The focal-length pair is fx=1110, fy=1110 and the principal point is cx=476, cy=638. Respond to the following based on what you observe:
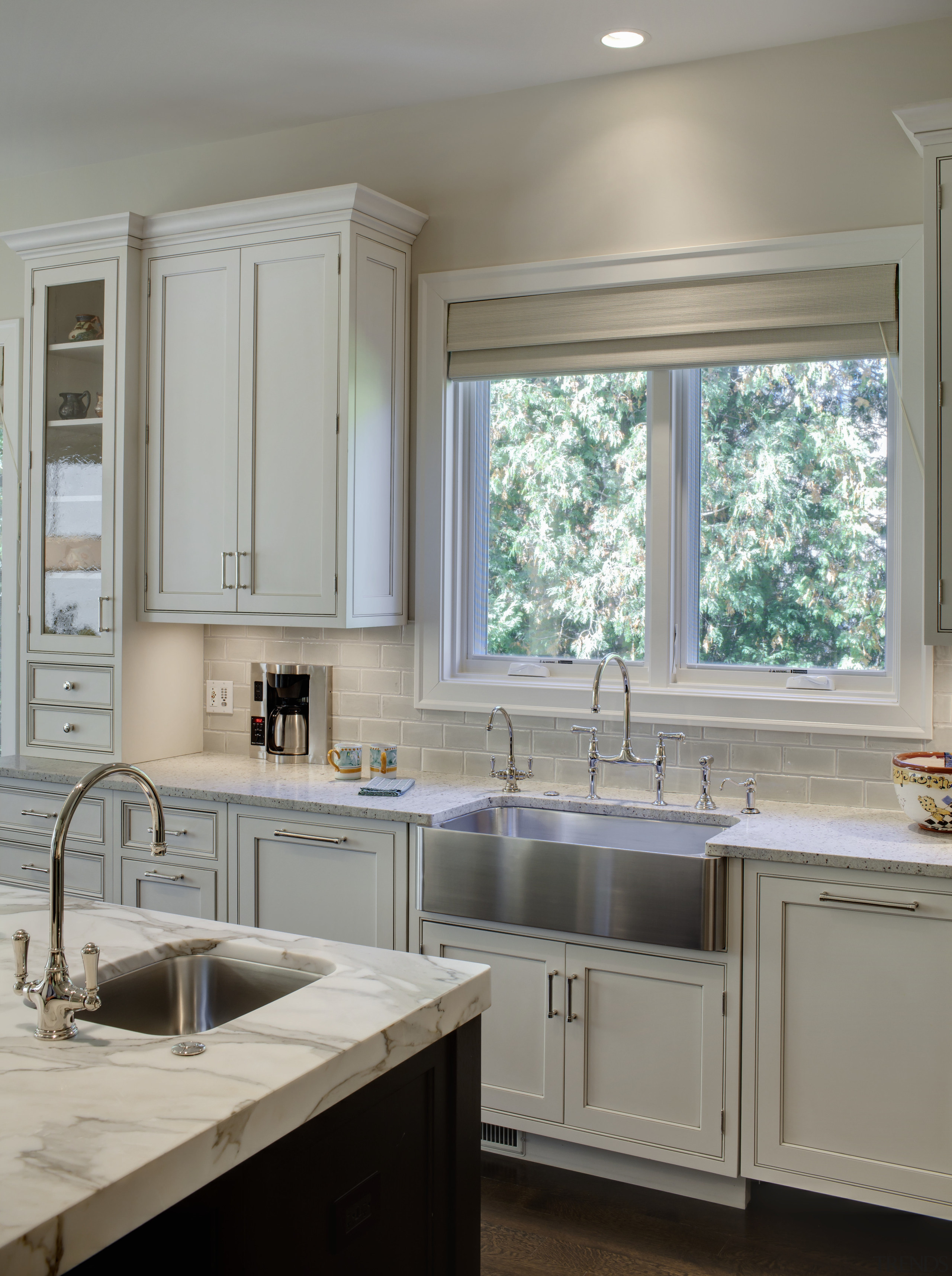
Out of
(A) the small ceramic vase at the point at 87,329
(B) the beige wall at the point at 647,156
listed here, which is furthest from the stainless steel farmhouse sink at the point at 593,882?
(A) the small ceramic vase at the point at 87,329

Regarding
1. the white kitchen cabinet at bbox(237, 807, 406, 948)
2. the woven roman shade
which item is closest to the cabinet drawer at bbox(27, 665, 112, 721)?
the white kitchen cabinet at bbox(237, 807, 406, 948)

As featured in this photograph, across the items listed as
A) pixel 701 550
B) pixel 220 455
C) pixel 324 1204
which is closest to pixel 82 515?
pixel 220 455

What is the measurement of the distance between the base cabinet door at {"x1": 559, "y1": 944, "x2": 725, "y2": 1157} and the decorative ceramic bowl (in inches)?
24.3

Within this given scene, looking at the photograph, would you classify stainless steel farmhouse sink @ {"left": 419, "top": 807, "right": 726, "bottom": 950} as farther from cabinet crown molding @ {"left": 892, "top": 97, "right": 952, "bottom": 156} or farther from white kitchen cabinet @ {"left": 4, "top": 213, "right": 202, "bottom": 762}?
cabinet crown molding @ {"left": 892, "top": 97, "right": 952, "bottom": 156}

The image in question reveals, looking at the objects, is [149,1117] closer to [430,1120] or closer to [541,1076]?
[430,1120]

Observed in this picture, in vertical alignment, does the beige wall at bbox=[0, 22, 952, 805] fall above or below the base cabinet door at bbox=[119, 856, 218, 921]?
above

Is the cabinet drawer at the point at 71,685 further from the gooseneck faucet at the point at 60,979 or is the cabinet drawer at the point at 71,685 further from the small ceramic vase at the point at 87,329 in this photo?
the gooseneck faucet at the point at 60,979

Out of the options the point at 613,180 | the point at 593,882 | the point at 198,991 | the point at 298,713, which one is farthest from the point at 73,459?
the point at 198,991

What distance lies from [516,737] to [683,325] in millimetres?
1306

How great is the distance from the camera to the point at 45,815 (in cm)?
350

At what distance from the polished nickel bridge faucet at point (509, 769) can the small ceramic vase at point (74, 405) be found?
5.62 feet

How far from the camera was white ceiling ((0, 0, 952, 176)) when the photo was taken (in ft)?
9.45

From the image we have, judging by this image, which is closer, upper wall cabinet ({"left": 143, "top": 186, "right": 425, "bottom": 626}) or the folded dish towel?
the folded dish towel

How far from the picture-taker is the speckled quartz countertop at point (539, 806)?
2480 mm
